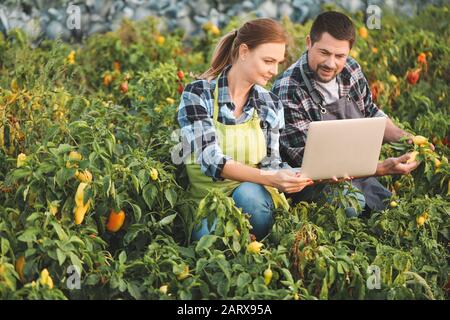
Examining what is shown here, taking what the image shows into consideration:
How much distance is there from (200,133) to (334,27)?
72 cm

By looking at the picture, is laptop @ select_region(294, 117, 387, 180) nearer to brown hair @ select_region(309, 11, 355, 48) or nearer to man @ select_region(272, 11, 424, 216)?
man @ select_region(272, 11, 424, 216)

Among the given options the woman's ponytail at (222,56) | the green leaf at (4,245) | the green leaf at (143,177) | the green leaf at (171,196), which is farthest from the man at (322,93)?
the green leaf at (4,245)

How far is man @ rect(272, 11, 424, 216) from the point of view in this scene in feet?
12.2

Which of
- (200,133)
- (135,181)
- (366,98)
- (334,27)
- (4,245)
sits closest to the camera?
(4,245)

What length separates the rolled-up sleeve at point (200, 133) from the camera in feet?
11.0

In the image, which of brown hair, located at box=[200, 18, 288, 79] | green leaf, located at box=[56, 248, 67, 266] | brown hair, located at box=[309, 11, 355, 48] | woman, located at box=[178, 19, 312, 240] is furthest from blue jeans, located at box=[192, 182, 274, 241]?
brown hair, located at box=[309, 11, 355, 48]

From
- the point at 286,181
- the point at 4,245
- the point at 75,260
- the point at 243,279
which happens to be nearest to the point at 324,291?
the point at 243,279

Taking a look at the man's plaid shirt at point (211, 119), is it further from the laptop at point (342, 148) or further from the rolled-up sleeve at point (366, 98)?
the rolled-up sleeve at point (366, 98)

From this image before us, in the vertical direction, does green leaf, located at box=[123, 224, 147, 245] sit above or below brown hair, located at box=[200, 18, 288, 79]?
below

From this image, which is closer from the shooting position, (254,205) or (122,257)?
(122,257)

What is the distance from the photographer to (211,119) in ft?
11.2

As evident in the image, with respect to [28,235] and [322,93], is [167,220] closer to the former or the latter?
[28,235]

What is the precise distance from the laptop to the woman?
8 centimetres

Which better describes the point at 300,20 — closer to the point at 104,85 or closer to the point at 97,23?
the point at 97,23
